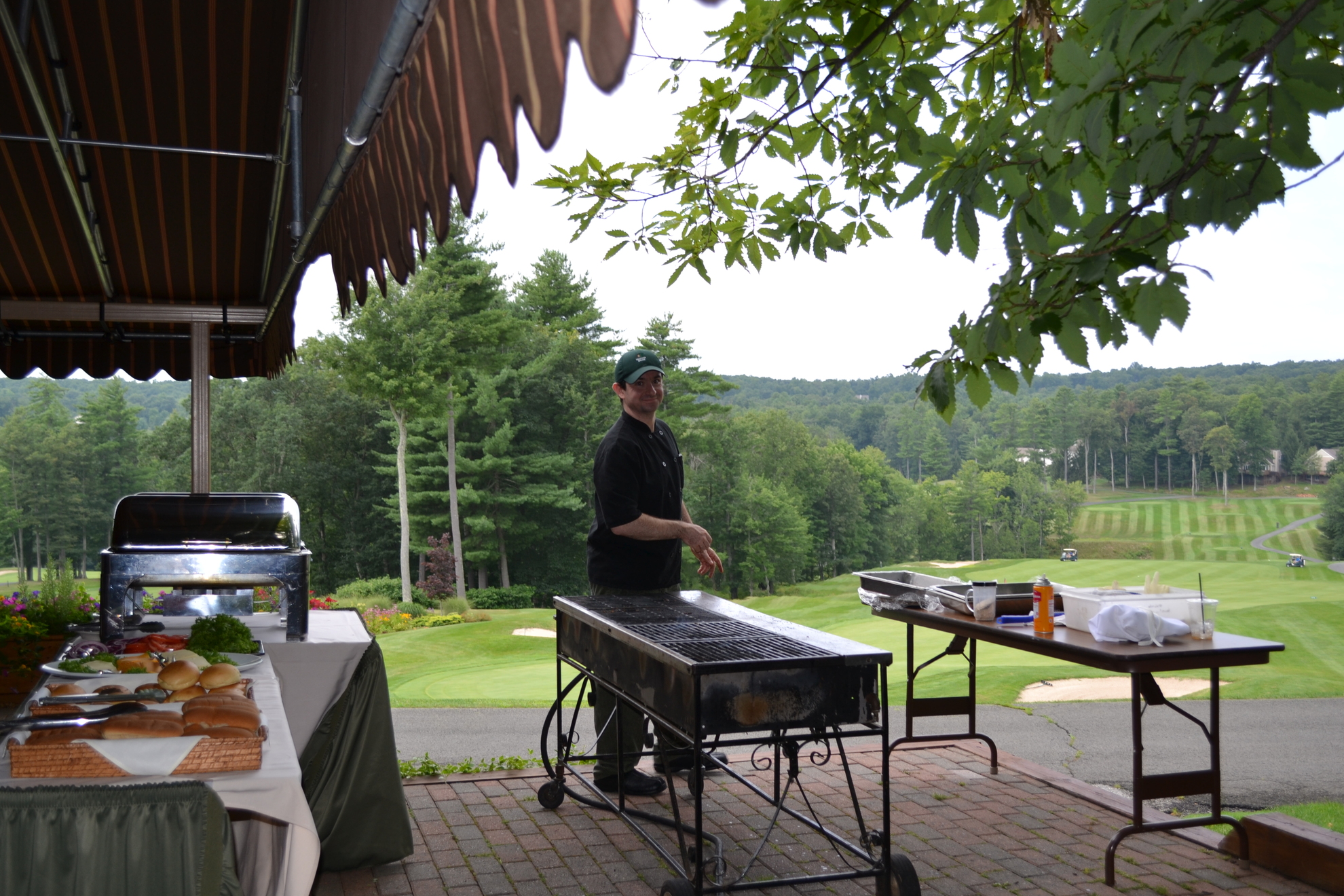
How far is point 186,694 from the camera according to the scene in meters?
2.05

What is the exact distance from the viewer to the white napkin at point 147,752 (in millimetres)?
1721

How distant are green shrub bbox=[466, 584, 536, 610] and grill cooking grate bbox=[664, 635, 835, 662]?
87.1 ft

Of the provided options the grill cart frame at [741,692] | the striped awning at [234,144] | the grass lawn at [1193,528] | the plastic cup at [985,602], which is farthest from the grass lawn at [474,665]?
the grass lawn at [1193,528]

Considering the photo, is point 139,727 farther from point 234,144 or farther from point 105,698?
point 234,144

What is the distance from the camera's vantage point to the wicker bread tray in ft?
5.56

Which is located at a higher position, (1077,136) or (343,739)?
(1077,136)

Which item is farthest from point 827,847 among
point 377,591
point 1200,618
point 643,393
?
point 377,591

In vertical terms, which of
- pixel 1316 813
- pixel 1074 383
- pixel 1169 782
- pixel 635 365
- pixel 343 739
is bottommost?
pixel 1316 813

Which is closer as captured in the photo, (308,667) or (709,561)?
(308,667)

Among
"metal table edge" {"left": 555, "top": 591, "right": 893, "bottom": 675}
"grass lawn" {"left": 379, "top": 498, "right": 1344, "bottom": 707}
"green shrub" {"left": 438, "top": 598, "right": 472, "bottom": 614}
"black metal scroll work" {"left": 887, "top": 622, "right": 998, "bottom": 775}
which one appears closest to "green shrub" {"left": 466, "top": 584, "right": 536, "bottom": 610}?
"green shrub" {"left": 438, "top": 598, "right": 472, "bottom": 614}

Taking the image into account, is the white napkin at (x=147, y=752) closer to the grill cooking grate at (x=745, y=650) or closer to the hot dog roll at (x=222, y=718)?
the hot dog roll at (x=222, y=718)

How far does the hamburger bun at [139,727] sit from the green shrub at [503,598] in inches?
1082

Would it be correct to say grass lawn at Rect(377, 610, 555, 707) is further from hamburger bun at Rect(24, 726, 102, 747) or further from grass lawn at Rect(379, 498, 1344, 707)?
hamburger bun at Rect(24, 726, 102, 747)

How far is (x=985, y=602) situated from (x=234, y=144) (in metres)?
3.18
